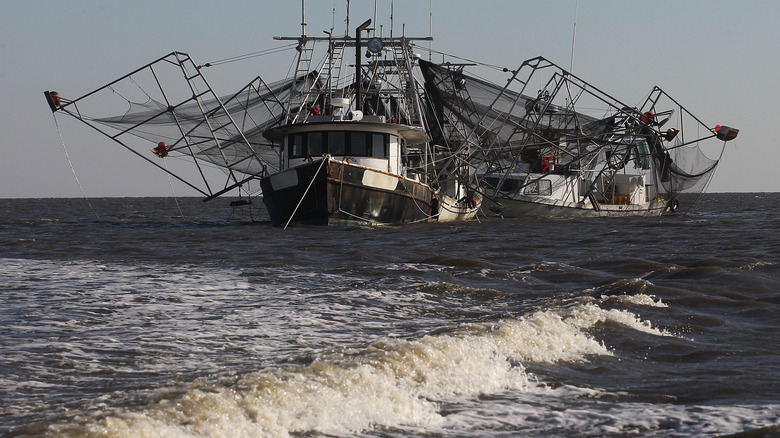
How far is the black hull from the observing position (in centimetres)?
2445

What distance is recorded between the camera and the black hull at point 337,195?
80.2 feet

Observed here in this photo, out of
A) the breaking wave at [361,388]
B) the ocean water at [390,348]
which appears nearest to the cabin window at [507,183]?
the ocean water at [390,348]

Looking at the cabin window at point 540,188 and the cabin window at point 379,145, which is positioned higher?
the cabin window at point 379,145

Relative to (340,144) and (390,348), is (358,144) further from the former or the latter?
(390,348)

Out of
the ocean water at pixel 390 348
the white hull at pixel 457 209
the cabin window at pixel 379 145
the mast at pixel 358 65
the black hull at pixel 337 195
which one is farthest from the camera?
the white hull at pixel 457 209

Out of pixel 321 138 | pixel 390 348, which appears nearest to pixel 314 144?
pixel 321 138

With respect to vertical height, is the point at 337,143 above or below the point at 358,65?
below

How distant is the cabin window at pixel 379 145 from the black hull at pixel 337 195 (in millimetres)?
1063

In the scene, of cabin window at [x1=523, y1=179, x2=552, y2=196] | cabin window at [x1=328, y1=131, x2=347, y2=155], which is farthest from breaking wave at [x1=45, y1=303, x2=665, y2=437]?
cabin window at [x1=523, y1=179, x2=552, y2=196]

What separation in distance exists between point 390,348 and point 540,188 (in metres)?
32.3

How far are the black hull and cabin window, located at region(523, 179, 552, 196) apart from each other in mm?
12027

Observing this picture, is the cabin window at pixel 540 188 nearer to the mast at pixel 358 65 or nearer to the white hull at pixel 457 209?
the white hull at pixel 457 209

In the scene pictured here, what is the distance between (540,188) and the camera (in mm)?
38969

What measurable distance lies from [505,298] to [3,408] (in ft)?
23.0
